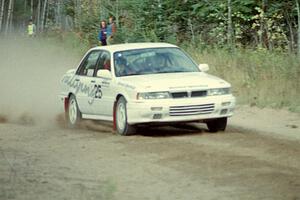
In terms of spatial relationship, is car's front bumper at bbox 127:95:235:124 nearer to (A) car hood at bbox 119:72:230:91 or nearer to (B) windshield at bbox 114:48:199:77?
(A) car hood at bbox 119:72:230:91

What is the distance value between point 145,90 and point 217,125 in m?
1.48

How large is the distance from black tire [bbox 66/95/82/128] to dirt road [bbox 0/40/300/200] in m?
0.21

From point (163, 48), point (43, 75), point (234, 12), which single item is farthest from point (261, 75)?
point (43, 75)

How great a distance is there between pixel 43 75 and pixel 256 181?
21002 mm

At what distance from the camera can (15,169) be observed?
372 inches

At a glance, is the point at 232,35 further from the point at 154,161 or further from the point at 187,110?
the point at 154,161

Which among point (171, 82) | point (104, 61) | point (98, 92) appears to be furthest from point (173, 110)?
point (104, 61)

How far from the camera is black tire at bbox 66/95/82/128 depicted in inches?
583

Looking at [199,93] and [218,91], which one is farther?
[218,91]

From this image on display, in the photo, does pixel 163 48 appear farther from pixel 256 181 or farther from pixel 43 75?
pixel 43 75

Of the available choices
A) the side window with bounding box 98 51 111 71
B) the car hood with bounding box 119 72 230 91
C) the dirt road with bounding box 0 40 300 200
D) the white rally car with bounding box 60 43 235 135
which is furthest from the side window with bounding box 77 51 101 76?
the car hood with bounding box 119 72 230 91

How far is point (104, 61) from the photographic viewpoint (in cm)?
1408

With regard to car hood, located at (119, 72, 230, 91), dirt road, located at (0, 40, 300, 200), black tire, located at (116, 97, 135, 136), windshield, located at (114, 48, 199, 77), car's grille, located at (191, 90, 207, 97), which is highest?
windshield, located at (114, 48, 199, 77)

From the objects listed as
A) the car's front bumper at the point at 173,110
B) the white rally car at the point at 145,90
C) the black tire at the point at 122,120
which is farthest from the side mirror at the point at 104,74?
the car's front bumper at the point at 173,110
